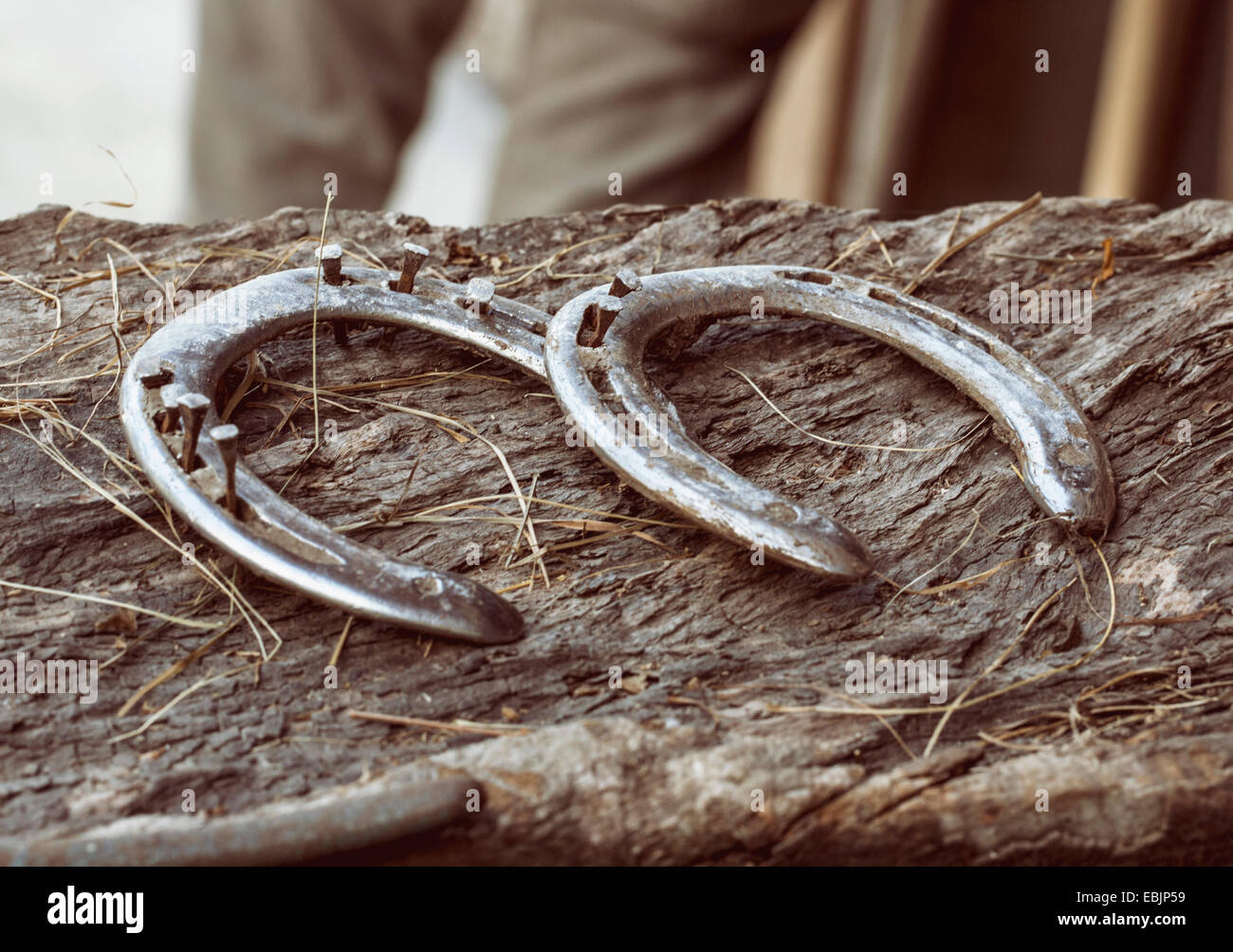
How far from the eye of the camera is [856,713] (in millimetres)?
1374

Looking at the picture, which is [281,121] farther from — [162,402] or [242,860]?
[242,860]

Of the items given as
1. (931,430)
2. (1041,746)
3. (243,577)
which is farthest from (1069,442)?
(243,577)

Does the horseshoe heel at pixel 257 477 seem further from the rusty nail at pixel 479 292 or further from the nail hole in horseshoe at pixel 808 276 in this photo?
the nail hole in horseshoe at pixel 808 276

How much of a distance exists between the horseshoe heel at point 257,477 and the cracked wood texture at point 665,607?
0.27 feet

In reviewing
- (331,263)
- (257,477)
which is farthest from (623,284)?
(257,477)

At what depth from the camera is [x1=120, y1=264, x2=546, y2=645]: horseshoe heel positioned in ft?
4.62

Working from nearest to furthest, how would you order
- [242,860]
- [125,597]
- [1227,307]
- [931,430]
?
[242,860] → [125,597] → [931,430] → [1227,307]

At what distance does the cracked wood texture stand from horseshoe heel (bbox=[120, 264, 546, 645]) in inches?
3.3

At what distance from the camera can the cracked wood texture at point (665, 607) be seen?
128cm

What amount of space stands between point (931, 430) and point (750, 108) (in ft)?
7.23

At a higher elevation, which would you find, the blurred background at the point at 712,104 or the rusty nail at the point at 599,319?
the blurred background at the point at 712,104

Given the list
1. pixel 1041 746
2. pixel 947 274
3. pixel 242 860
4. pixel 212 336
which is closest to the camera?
pixel 242 860

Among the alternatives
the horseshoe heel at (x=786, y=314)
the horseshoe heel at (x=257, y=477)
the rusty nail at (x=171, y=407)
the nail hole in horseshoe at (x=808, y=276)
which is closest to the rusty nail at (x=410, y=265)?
the horseshoe heel at (x=257, y=477)

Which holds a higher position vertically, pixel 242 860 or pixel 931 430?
pixel 931 430
